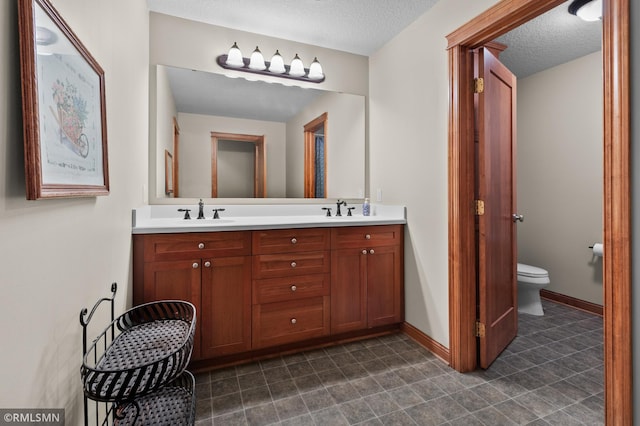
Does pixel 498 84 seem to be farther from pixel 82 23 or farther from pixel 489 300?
pixel 82 23

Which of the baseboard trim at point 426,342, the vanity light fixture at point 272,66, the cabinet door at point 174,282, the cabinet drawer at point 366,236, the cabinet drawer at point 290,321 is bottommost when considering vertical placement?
the baseboard trim at point 426,342

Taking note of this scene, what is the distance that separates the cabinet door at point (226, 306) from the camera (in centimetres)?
188

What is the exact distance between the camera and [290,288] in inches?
81.9

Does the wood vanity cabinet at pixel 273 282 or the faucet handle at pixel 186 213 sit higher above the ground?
the faucet handle at pixel 186 213

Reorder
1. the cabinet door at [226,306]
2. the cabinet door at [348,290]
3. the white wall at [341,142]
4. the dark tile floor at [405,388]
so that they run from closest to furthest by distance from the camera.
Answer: the dark tile floor at [405,388] < the cabinet door at [226,306] < the cabinet door at [348,290] < the white wall at [341,142]

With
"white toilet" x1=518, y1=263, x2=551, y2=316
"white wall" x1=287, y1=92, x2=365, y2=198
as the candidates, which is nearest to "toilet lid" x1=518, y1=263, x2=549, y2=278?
"white toilet" x1=518, y1=263, x2=551, y2=316

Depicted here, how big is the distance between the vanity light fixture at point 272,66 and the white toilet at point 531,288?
8.30 feet

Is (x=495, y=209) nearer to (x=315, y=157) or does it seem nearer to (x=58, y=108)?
(x=315, y=157)

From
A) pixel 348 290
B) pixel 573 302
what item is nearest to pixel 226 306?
pixel 348 290

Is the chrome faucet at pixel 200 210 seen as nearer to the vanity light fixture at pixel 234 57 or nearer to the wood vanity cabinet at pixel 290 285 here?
the wood vanity cabinet at pixel 290 285

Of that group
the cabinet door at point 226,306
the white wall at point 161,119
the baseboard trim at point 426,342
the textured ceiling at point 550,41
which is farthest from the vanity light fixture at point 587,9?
the white wall at point 161,119

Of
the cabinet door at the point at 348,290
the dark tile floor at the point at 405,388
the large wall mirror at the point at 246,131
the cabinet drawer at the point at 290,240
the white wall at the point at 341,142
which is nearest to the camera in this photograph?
the dark tile floor at the point at 405,388

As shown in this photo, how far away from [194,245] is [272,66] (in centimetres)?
158

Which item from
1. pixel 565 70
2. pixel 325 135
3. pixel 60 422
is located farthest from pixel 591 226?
pixel 60 422
